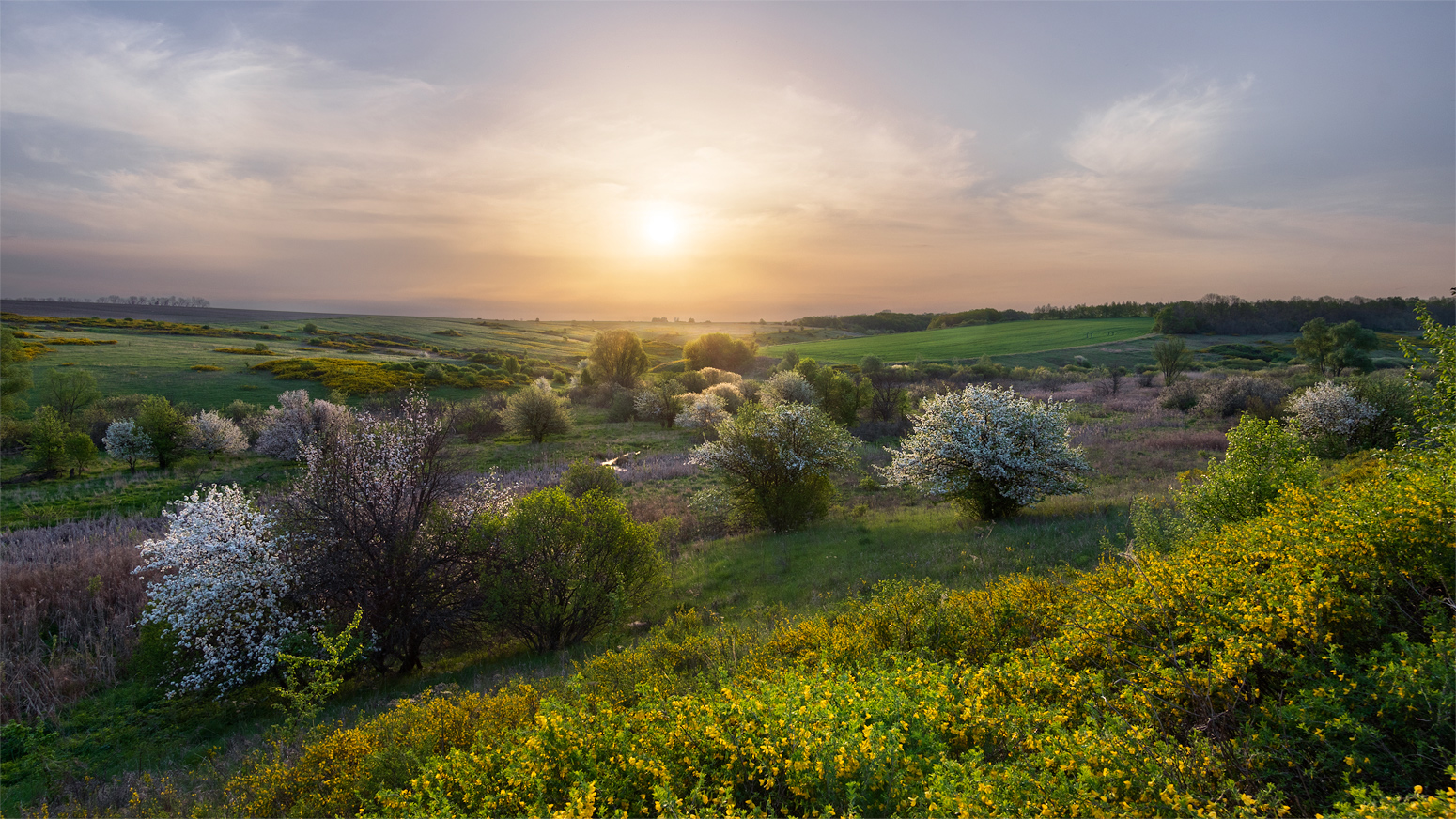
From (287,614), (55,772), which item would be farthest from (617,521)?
(55,772)

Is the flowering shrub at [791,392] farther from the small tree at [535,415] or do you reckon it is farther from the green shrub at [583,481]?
the green shrub at [583,481]

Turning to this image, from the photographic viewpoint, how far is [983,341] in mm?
93688

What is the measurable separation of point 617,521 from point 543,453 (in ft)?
84.1

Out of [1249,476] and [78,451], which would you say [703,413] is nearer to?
[78,451]

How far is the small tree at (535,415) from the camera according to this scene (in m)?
42.3

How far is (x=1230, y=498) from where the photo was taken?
397 inches

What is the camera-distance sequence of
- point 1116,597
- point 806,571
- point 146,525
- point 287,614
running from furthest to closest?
point 146,525 < point 806,571 < point 287,614 < point 1116,597

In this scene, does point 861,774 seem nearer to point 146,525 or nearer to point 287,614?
point 287,614

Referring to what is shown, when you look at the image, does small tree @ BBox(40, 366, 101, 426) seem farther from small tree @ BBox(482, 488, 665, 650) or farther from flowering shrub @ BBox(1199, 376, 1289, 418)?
flowering shrub @ BBox(1199, 376, 1289, 418)

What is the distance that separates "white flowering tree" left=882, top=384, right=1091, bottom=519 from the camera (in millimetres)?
15961

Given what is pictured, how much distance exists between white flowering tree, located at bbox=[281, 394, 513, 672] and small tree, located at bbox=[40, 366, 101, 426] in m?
44.2

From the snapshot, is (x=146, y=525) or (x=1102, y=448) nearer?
(x=146, y=525)

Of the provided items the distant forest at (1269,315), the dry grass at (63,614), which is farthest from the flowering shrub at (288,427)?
the distant forest at (1269,315)

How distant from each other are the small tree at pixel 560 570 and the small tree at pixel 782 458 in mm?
6518
